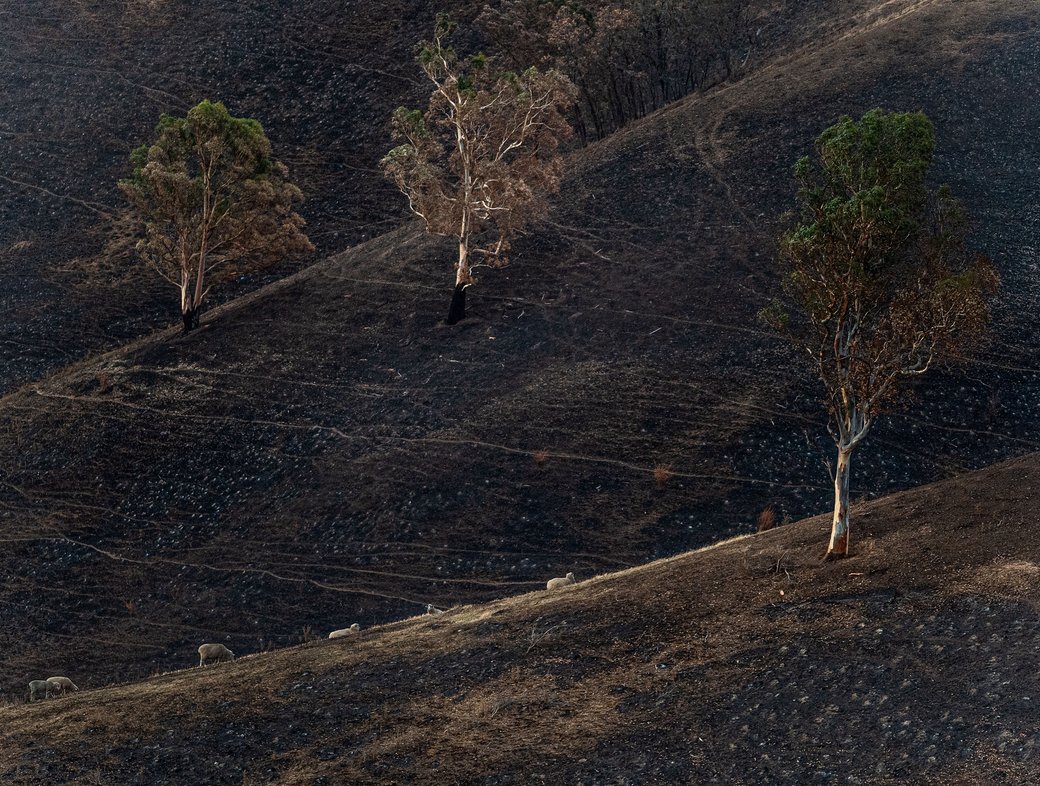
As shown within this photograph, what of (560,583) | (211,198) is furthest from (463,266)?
(560,583)

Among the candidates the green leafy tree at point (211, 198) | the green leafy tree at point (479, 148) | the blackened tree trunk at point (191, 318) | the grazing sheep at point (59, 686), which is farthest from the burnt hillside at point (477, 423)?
the grazing sheep at point (59, 686)

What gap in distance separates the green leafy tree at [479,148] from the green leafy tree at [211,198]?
587cm

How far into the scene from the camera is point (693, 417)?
117 ft

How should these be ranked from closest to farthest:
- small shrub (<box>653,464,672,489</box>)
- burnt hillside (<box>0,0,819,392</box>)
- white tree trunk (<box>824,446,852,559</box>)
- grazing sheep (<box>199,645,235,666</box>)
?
white tree trunk (<box>824,446,852,559</box>) → grazing sheep (<box>199,645,235,666</box>) → small shrub (<box>653,464,672,489</box>) → burnt hillside (<box>0,0,819,392</box>)

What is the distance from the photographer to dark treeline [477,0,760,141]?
185 feet

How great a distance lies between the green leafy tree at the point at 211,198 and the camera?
1757 inches

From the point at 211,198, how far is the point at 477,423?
16093 mm

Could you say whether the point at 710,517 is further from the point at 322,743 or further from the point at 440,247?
the point at 440,247

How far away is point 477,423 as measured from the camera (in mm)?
36875

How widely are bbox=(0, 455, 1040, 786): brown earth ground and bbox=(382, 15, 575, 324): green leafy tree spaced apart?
21907 mm

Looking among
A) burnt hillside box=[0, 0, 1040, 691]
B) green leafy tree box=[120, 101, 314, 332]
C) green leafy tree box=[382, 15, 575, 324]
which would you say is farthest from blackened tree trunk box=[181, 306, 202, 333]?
green leafy tree box=[382, 15, 575, 324]

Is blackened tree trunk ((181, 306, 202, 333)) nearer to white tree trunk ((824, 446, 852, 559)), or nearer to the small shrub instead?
the small shrub

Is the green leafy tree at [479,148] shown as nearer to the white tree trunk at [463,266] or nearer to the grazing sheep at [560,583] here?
the white tree trunk at [463,266]

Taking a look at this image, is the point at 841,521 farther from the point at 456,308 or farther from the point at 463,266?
the point at 463,266
